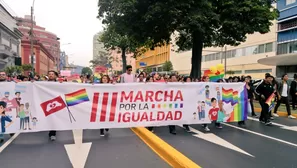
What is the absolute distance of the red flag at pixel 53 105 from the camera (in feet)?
24.1

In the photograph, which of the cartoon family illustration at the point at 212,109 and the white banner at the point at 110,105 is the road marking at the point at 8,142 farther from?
the cartoon family illustration at the point at 212,109

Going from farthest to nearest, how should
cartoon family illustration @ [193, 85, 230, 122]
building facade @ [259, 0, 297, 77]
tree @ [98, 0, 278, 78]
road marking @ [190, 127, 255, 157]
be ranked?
building facade @ [259, 0, 297, 77], tree @ [98, 0, 278, 78], cartoon family illustration @ [193, 85, 230, 122], road marking @ [190, 127, 255, 157]

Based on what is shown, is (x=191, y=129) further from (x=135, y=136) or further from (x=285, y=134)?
(x=285, y=134)

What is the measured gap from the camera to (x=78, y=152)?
623 cm

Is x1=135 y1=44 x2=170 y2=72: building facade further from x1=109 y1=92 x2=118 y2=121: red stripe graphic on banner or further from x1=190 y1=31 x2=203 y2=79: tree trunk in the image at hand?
x1=109 y1=92 x2=118 y2=121: red stripe graphic on banner

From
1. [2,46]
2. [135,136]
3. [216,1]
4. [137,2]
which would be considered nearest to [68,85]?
[135,136]

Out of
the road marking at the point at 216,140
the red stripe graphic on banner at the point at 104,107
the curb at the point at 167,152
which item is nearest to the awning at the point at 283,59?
the road marking at the point at 216,140

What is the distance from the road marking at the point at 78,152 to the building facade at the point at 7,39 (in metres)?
37.9

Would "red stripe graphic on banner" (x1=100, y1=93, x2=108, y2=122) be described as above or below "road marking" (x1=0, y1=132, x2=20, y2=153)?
above

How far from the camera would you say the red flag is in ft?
24.1

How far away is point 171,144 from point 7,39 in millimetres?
48322

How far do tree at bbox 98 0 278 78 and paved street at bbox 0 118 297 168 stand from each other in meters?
9.36

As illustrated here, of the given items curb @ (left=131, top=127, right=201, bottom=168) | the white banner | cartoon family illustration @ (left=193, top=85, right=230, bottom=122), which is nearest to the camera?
curb @ (left=131, top=127, right=201, bottom=168)

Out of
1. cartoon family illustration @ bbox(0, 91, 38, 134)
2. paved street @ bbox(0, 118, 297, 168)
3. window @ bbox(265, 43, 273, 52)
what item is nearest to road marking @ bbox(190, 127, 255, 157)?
paved street @ bbox(0, 118, 297, 168)
